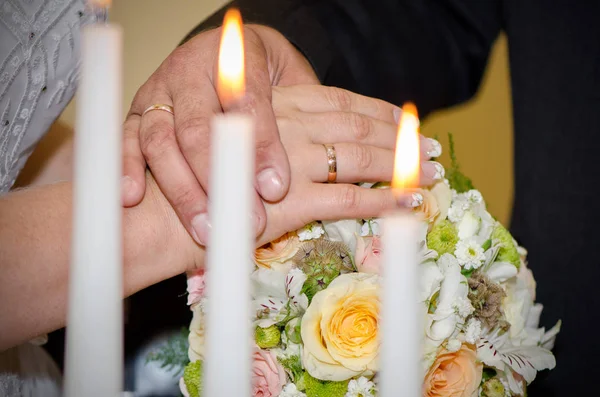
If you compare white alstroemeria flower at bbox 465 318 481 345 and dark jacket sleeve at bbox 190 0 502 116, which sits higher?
dark jacket sleeve at bbox 190 0 502 116

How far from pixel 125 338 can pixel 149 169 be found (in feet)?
1.19

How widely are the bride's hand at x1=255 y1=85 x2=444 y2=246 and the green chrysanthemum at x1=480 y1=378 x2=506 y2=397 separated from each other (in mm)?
243

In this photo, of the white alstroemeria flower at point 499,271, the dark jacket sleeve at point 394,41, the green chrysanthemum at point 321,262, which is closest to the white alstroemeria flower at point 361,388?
the green chrysanthemum at point 321,262

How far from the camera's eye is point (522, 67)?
1.42m

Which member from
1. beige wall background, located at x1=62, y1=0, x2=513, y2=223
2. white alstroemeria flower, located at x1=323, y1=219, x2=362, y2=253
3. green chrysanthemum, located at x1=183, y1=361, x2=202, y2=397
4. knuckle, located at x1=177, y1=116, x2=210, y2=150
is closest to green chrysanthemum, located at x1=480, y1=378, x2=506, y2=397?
white alstroemeria flower, located at x1=323, y1=219, x2=362, y2=253

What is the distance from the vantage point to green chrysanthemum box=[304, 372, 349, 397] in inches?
27.2

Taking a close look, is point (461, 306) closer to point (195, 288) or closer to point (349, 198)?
point (349, 198)

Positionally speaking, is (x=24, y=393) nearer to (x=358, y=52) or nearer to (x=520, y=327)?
(x=520, y=327)

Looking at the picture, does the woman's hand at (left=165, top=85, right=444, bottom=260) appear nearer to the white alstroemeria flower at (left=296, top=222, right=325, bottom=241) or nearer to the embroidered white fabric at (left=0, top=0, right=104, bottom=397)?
the white alstroemeria flower at (left=296, top=222, right=325, bottom=241)

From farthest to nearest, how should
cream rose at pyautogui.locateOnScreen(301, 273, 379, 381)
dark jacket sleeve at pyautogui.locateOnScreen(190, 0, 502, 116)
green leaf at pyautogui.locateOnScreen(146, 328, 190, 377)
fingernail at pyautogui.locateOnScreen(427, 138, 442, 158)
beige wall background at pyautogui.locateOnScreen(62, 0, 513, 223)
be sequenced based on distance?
beige wall background at pyautogui.locateOnScreen(62, 0, 513, 223)
dark jacket sleeve at pyautogui.locateOnScreen(190, 0, 502, 116)
green leaf at pyautogui.locateOnScreen(146, 328, 190, 377)
fingernail at pyautogui.locateOnScreen(427, 138, 442, 158)
cream rose at pyautogui.locateOnScreen(301, 273, 379, 381)

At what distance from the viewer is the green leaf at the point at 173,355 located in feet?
3.32

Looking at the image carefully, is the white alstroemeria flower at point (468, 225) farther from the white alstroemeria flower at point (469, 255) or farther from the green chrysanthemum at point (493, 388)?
the green chrysanthemum at point (493, 388)

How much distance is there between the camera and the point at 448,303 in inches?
27.6

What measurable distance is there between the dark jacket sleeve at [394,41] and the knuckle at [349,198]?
17.5 inches
